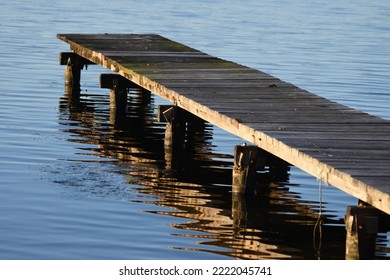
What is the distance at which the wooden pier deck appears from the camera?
13.0 metres

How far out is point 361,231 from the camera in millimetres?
12336

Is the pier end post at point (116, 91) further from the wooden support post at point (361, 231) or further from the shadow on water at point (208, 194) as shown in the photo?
the wooden support post at point (361, 231)

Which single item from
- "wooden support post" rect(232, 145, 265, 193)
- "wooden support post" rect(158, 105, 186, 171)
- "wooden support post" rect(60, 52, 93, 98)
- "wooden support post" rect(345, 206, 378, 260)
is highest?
"wooden support post" rect(60, 52, 93, 98)

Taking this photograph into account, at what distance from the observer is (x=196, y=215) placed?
15031 millimetres

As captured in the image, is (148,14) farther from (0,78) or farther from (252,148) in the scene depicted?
(252,148)

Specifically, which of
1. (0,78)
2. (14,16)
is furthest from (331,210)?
(14,16)

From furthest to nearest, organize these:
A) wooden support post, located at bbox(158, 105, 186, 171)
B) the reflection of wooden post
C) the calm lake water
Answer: wooden support post, located at bbox(158, 105, 186, 171) < the reflection of wooden post < the calm lake water

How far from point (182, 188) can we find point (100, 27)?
21381mm

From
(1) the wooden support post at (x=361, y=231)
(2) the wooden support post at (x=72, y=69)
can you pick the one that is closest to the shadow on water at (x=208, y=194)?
(1) the wooden support post at (x=361, y=231)

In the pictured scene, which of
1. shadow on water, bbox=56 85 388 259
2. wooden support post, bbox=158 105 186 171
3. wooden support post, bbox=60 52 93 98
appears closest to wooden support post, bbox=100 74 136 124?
shadow on water, bbox=56 85 388 259

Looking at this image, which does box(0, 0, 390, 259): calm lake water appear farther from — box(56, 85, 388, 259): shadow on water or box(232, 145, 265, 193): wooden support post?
box(232, 145, 265, 193): wooden support post

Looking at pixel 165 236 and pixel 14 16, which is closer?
pixel 165 236

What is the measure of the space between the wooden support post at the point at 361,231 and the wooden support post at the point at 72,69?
42.1 feet

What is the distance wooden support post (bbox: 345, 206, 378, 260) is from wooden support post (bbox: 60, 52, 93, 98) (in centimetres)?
1283
